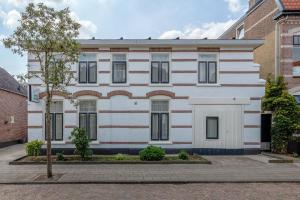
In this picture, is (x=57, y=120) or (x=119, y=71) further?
(x=119, y=71)

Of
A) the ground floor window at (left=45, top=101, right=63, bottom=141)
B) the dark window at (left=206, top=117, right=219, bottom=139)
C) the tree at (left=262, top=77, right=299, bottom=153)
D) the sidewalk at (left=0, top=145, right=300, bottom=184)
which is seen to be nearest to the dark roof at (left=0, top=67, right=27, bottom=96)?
the ground floor window at (left=45, top=101, right=63, bottom=141)

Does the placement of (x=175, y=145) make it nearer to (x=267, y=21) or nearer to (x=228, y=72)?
(x=228, y=72)

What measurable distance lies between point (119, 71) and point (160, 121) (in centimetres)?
371

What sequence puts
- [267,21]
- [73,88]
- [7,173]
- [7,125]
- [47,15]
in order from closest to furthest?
[47,15], [7,173], [73,88], [267,21], [7,125]

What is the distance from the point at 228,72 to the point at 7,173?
1216 cm

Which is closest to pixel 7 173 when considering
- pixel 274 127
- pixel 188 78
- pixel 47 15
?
pixel 47 15

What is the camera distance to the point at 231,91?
1595cm

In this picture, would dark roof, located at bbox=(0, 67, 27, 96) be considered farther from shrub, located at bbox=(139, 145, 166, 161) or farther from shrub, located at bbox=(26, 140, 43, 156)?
shrub, located at bbox=(139, 145, 166, 161)

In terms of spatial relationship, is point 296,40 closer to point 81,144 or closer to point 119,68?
point 119,68

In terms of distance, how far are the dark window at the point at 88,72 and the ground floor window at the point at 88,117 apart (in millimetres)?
1246

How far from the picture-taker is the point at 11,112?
70.6 feet

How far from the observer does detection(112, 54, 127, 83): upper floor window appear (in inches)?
627

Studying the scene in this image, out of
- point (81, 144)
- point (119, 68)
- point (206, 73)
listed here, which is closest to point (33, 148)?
point (81, 144)

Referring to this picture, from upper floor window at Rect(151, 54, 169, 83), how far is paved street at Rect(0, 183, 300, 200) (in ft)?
24.6
